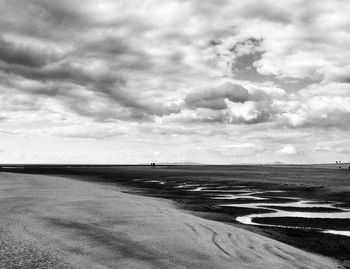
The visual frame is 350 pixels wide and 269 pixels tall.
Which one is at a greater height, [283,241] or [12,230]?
[12,230]

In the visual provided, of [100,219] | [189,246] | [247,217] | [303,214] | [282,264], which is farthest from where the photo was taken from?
[303,214]

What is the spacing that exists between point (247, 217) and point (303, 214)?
433cm

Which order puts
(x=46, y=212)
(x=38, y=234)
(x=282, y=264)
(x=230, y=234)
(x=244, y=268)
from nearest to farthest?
(x=244, y=268) → (x=282, y=264) → (x=38, y=234) → (x=230, y=234) → (x=46, y=212)

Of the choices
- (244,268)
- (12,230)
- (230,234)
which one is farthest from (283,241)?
(12,230)

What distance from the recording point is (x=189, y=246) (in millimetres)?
11016

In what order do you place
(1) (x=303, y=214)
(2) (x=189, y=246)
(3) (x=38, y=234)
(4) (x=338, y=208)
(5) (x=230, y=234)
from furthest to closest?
(4) (x=338, y=208) < (1) (x=303, y=214) < (5) (x=230, y=234) < (3) (x=38, y=234) < (2) (x=189, y=246)

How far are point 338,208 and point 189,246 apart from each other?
19.8m

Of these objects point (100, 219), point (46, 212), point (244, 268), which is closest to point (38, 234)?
point (100, 219)

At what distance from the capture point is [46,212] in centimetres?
1695

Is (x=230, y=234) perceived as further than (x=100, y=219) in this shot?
No

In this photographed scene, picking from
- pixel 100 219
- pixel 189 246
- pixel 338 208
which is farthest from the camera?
pixel 338 208

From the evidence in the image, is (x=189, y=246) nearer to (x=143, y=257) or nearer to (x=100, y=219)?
(x=143, y=257)

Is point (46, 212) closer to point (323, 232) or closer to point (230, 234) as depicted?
point (230, 234)

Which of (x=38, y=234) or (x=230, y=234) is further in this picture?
(x=230, y=234)
